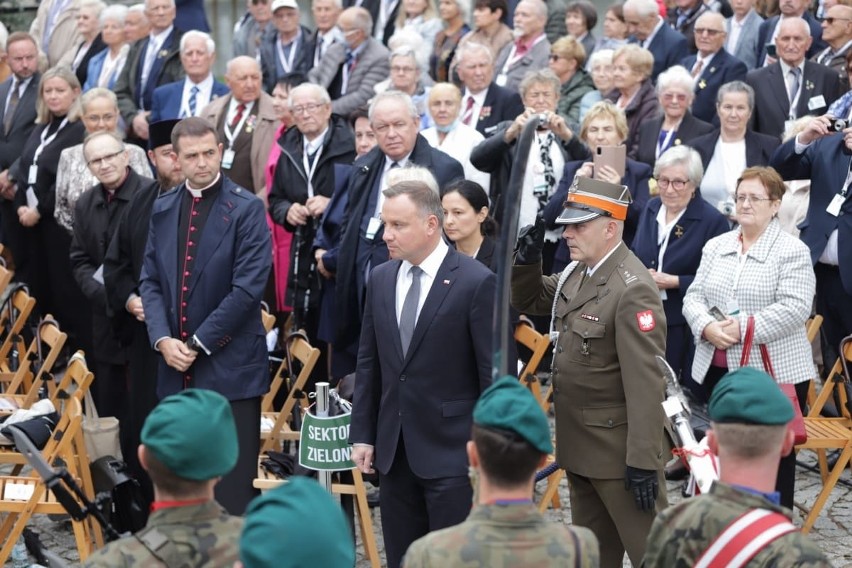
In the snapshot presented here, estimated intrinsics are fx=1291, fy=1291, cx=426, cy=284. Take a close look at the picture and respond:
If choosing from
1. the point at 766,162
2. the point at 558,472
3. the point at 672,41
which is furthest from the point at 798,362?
the point at 672,41

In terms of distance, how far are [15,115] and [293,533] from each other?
9296 mm

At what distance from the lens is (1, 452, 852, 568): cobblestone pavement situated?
672 cm

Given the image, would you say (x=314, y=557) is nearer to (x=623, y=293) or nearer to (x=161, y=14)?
(x=623, y=293)

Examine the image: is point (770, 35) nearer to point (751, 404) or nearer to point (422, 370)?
point (422, 370)

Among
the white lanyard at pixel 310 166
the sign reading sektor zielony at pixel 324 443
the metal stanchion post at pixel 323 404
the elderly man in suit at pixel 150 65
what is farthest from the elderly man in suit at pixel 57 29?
the sign reading sektor zielony at pixel 324 443

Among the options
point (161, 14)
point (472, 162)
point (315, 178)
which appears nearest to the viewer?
point (472, 162)

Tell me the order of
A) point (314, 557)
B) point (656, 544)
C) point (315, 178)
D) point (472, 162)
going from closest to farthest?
1. point (314, 557)
2. point (656, 544)
3. point (472, 162)
4. point (315, 178)

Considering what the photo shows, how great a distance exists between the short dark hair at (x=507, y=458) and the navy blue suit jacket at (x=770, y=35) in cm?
800

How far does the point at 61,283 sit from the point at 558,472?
5.28 metres

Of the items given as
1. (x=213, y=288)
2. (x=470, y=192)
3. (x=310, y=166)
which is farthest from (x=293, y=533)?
(x=310, y=166)

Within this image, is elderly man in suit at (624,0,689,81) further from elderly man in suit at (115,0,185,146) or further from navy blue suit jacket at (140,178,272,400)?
navy blue suit jacket at (140,178,272,400)

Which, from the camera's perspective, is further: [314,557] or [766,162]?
[766,162]

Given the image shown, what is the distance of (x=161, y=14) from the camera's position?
1205 centimetres

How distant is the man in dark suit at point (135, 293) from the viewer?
713 centimetres
